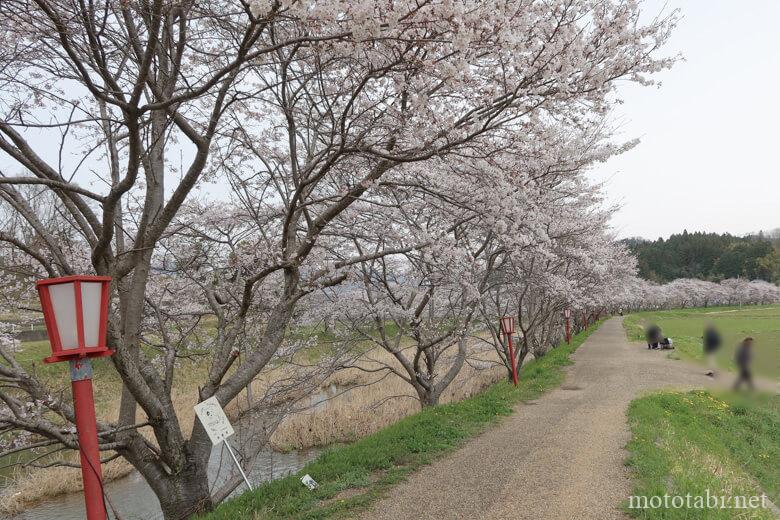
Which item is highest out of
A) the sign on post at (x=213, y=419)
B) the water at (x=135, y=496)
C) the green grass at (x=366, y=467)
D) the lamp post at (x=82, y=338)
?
the lamp post at (x=82, y=338)

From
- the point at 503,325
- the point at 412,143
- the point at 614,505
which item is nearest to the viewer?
the point at 614,505

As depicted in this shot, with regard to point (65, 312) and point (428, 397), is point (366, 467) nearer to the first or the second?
point (65, 312)

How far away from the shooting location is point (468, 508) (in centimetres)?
497

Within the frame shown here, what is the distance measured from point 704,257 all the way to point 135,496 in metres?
93.9

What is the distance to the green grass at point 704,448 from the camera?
5.12 meters

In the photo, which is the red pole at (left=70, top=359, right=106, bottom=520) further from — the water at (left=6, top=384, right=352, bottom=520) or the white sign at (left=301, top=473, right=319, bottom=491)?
the water at (left=6, top=384, right=352, bottom=520)

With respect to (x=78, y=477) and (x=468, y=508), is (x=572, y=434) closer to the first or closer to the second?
(x=468, y=508)

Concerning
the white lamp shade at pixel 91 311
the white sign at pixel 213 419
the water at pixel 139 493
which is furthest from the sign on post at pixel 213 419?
the water at pixel 139 493

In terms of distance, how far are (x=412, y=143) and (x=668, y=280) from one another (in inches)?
3625

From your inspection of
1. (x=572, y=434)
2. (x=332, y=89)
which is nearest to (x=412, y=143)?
(x=332, y=89)

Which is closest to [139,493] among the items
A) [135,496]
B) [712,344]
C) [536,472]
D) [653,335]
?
[135,496]

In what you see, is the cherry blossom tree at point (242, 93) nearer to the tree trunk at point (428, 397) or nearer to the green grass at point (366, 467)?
the green grass at point (366, 467)

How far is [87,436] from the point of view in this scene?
3.23m

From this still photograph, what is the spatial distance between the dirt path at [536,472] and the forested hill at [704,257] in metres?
66.3
